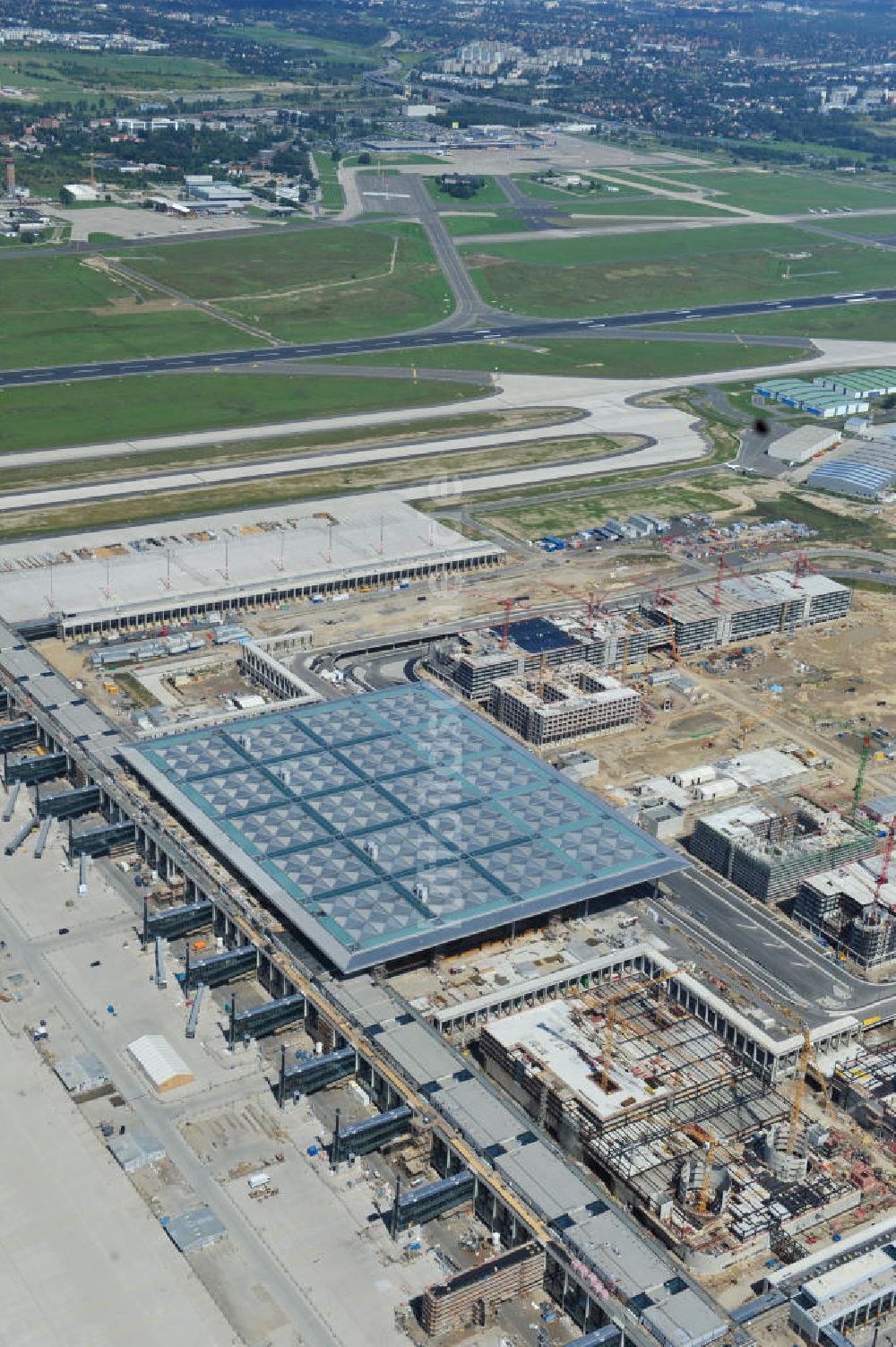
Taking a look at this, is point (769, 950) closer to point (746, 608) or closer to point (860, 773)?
point (860, 773)

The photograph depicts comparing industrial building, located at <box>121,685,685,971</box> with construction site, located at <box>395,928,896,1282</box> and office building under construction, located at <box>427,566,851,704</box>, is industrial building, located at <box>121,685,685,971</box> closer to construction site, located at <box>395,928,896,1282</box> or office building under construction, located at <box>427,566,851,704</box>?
construction site, located at <box>395,928,896,1282</box>

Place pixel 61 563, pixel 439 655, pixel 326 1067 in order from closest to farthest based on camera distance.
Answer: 1. pixel 326 1067
2. pixel 439 655
3. pixel 61 563

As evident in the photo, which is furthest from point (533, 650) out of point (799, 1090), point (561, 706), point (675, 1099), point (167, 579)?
point (675, 1099)

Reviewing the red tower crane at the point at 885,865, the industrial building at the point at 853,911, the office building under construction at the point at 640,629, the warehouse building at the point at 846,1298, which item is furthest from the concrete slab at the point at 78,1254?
the office building under construction at the point at 640,629

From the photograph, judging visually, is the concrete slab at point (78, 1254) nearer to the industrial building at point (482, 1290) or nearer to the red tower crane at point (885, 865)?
the industrial building at point (482, 1290)

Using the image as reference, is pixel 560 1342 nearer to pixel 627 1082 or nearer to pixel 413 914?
pixel 627 1082

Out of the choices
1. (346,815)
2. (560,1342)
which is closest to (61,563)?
(346,815)
